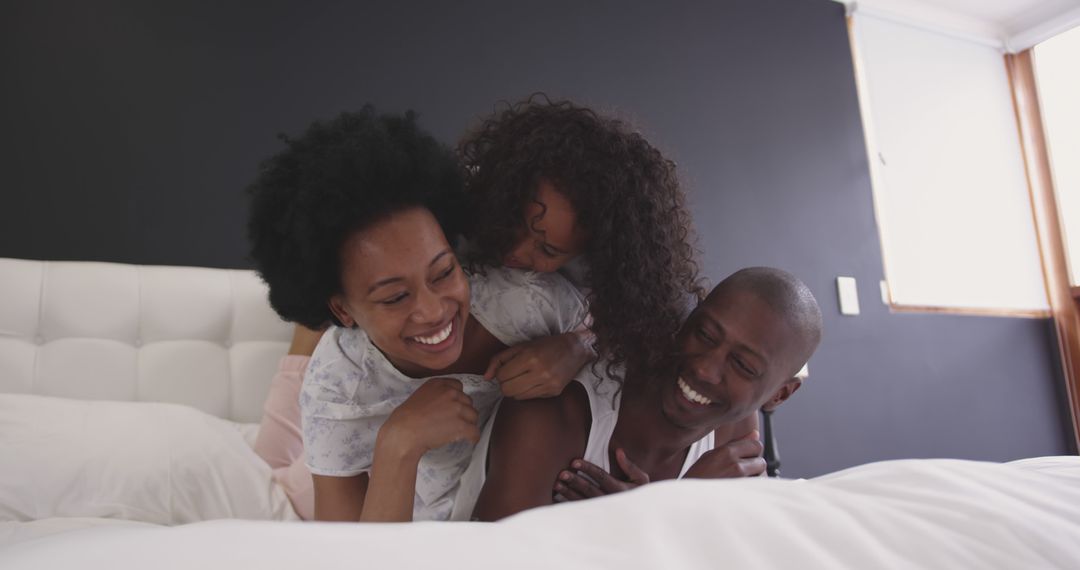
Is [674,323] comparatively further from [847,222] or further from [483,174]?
[847,222]

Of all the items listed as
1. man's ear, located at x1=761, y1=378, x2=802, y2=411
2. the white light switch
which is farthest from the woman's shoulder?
the white light switch

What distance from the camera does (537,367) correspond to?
117 cm

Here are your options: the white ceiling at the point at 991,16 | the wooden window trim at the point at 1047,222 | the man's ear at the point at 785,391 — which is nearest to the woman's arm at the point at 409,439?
the man's ear at the point at 785,391

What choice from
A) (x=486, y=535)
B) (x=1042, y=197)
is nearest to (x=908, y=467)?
(x=486, y=535)

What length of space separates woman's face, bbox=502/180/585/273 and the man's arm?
238 millimetres

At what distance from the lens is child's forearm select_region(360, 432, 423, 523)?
3.88ft

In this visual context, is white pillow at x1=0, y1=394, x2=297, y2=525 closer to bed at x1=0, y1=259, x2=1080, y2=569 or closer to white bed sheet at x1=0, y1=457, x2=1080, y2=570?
bed at x1=0, y1=259, x2=1080, y2=569

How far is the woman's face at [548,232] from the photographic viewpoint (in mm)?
1133

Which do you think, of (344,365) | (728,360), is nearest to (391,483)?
(344,365)

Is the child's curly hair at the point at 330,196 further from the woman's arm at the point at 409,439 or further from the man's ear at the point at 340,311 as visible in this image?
the woman's arm at the point at 409,439

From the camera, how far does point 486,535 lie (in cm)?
36

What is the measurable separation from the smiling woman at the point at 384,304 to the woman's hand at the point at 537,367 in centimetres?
6

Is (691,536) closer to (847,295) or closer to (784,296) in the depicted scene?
(784,296)

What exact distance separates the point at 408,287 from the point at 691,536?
0.77 metres
